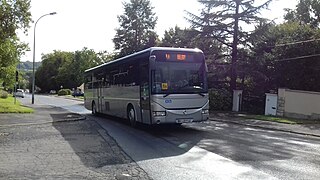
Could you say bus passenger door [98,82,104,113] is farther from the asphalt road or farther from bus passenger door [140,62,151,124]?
the asphalt road

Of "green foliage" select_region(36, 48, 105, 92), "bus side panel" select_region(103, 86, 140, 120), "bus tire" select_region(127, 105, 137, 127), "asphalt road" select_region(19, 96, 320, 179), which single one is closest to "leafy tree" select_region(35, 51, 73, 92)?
"green foliage" select_region(36, 48, 105, 92)

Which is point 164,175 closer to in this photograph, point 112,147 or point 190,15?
point 112,147

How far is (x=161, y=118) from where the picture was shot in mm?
13430

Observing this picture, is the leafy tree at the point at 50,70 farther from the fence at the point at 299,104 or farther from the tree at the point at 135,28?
the fence at the point at 299,104

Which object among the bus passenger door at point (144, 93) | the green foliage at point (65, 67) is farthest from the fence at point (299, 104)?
the green foliage at point (65, 67)

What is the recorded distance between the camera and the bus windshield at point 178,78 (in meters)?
13.7

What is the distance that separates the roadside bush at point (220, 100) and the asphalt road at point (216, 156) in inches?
714

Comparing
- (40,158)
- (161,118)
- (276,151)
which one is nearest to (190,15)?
(161,118)

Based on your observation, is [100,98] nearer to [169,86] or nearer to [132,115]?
[132,115]

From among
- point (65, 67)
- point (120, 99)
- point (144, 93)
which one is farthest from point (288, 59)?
point (65, 67)

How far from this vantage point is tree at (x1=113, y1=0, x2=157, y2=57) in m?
57.6

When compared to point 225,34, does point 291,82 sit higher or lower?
lower

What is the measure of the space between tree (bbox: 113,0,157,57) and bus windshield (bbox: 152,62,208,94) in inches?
1642

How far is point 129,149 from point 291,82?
2397cm
